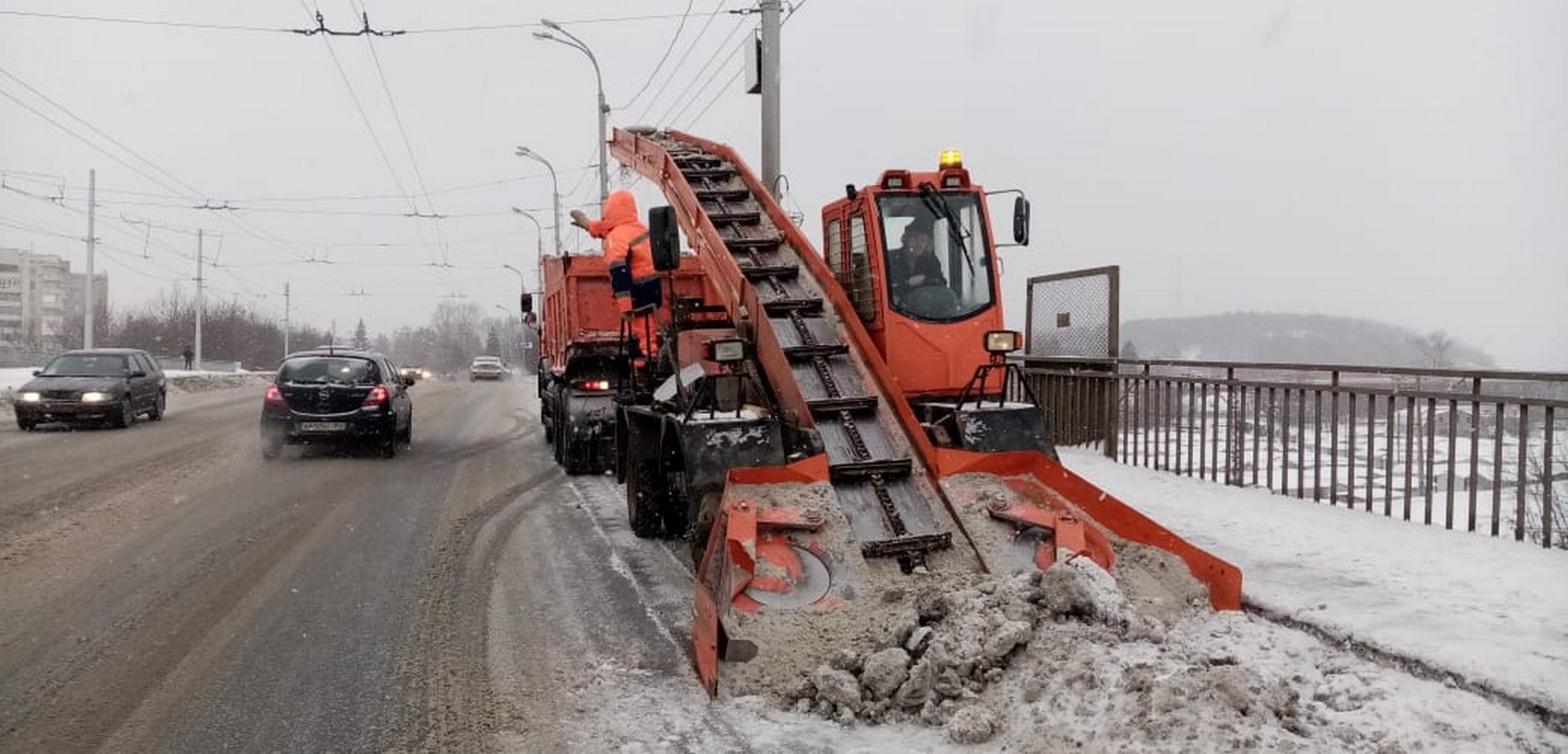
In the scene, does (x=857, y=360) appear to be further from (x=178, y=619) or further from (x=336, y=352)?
(x=336, y=352)

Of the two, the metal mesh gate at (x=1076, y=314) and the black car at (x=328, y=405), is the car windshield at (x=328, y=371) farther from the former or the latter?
the metal mesh gate at (x=1076, y=314)

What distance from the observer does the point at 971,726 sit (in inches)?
160

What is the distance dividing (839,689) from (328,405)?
11.4m

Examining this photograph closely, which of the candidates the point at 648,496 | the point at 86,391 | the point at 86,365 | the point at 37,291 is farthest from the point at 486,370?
the point at 37,291

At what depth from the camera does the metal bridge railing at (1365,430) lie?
6723 mm

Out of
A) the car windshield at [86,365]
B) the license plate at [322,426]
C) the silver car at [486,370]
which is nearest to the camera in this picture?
the license plate at [322,426]

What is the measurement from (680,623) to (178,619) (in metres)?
2.99

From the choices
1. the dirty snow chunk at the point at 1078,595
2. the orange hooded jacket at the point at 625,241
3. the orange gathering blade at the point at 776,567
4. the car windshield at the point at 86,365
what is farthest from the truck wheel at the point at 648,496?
the car windshield at the point at 86,365

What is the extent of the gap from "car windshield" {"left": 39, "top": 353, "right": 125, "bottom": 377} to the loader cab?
16757mm

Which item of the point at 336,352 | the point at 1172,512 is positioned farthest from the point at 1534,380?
the point at 336,352

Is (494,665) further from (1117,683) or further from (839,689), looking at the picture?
(1117,683)

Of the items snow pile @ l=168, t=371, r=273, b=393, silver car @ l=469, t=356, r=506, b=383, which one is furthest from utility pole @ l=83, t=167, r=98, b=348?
silver car @ l=469, t=356, r=506, b=383

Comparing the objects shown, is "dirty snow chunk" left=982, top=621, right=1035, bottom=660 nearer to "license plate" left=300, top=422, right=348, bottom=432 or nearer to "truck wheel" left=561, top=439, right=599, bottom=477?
"truck wheel" left=561, top=439, right=599, bottom=477

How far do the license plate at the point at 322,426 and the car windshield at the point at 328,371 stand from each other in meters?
0.57
